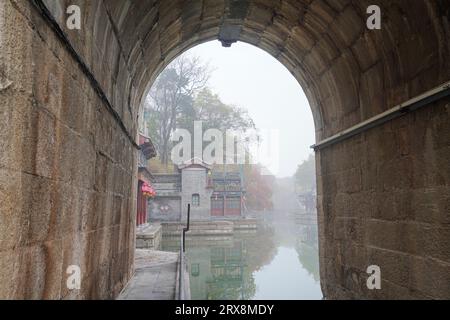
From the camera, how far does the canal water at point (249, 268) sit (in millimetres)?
14212

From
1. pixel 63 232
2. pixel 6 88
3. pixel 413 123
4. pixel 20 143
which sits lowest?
pixel 63 232

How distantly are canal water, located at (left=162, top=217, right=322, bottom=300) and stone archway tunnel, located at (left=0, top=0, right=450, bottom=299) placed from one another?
787 centimetres

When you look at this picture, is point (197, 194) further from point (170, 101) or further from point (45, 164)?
point (45, 164)

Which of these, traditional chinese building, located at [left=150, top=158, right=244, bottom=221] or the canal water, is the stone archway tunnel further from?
traditional chinese building, located at [left=150, top=158, right=244, bottom=221]

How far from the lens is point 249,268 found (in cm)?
1850

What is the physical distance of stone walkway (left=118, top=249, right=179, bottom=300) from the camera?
6184 millimetres

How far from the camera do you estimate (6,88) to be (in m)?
1.83

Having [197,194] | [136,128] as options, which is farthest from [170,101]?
[136,128]

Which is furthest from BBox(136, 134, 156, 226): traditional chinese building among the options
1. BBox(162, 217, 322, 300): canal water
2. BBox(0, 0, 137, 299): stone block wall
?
BBox(0, 0, 137, 299): stone block wall

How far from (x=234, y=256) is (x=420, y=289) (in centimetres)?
1727
